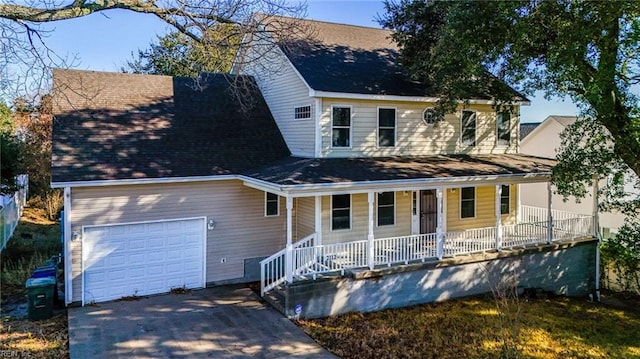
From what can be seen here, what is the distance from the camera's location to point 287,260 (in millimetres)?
10664

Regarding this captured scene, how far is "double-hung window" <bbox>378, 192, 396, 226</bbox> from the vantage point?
45.1 ft

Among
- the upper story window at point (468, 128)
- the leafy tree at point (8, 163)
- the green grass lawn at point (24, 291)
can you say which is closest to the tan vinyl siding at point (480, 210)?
the upper story window at point (468, 128)

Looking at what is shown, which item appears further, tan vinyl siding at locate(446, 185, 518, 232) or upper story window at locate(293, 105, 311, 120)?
tan vinyl siding at locate(446, 185, 518, 232)

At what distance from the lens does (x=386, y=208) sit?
545 inches

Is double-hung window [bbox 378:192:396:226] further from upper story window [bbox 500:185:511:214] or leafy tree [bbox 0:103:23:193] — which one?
leafy tree [bbox 0:103:23:193]

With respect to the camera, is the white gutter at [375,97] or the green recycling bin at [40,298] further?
the white gutter at [375,97]

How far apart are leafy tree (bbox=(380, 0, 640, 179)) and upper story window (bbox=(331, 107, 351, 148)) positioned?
3110 millimetres

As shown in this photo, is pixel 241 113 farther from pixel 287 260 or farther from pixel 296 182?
pixel 287 260

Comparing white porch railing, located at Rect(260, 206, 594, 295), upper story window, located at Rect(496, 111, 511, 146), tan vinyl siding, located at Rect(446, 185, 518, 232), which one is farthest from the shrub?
upper story window, located at Rect(496, 111, 511, 146)

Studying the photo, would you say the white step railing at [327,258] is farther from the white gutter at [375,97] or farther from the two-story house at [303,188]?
the white gutter at [375,97]

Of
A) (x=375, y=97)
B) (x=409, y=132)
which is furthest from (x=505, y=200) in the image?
(x=375, y=97)

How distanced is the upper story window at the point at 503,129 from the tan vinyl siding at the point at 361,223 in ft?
16.5

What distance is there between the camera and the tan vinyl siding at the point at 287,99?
13617 mm

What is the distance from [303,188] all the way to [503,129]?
9736mm
